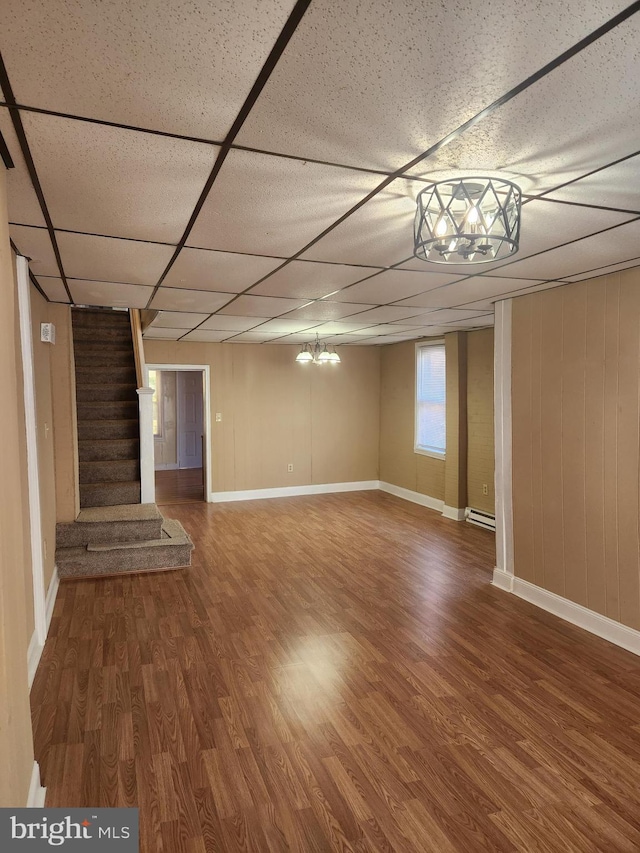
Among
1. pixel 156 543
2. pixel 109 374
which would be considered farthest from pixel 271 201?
pixel 109 374

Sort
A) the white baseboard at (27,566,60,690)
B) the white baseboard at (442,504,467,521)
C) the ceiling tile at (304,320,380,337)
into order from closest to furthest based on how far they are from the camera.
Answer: the white baseboard at (27,566,60,690) → the ceiling tile at (304,320,380,337) → the white baseboard at (442,504,467,521)

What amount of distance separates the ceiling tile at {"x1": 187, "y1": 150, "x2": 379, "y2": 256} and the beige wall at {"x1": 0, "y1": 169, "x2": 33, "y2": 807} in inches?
30.3

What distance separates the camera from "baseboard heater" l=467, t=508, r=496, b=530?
20.8ft

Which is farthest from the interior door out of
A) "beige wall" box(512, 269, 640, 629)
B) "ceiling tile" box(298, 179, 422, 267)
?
"ceiling tile" box(298, 179, 422, 267)

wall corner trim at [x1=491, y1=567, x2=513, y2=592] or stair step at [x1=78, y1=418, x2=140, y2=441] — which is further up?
stair step at [x1=78, y1=418, x2=140, y2=441]

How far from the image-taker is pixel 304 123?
58.1 inches

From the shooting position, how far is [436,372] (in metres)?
7.39

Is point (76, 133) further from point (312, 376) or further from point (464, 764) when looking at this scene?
point (312, 376)

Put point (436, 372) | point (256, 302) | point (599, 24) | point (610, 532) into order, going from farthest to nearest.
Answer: point (436, 372) → point (256, 302) → point (610, 532) → point (599, 24)

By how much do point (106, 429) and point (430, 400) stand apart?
171 inches

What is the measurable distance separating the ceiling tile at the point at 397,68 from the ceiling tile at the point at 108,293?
250 cm

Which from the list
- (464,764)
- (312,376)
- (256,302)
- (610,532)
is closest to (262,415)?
(312,376)

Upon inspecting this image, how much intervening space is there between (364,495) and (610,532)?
5.08m

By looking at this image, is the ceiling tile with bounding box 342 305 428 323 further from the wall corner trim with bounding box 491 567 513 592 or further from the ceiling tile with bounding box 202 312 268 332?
the wall corner trim with bounding box 491 567 513 592
